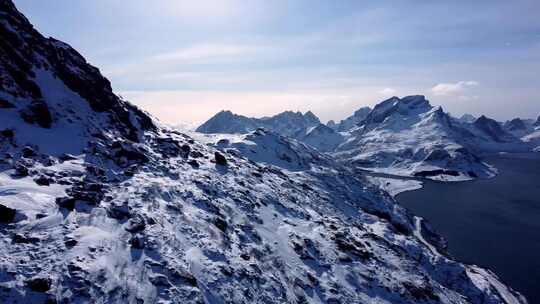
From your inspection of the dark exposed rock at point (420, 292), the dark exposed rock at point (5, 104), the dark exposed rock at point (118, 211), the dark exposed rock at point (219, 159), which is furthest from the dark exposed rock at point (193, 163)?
the dark exposed rock at point (420, 292)

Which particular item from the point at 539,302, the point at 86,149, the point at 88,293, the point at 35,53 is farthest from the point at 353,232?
the point at 35,53

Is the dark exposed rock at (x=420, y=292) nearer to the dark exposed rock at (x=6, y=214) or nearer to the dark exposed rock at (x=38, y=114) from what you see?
the dark exposed rock at (x=6, y=214)

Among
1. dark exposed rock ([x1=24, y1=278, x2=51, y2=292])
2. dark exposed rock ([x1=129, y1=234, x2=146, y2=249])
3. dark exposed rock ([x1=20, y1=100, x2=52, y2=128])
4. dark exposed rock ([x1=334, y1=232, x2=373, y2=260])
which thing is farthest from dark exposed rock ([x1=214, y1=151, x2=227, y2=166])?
dark exposed rock ([x1=24, y1=278, x2=51, y2=292])

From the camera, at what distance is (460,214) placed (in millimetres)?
148000

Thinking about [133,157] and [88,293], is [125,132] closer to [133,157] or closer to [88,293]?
[133,157]

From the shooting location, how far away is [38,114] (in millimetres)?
51750

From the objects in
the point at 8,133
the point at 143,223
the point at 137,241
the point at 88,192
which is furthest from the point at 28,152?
the point at 137,241

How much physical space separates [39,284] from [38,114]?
30.9 meters

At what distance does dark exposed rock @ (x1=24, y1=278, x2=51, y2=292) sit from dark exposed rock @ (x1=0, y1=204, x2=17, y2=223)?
7345 millimetres

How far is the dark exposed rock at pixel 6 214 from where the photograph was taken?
32688 millimetres

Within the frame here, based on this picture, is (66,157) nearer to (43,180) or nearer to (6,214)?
(43,180)

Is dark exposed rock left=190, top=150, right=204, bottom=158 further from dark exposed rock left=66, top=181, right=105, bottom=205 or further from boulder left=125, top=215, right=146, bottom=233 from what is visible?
boulder left=125, top=215, right=146, bottom=233

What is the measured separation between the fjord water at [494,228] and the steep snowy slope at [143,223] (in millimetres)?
10785

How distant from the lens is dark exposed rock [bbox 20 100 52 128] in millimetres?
50031
